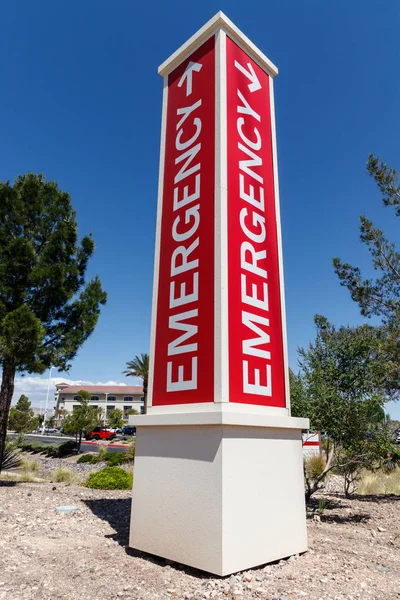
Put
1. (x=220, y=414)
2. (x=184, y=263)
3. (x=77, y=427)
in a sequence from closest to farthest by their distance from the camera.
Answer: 1. (x=220, y=414)
2. (x=184, y=263)
3. (x=77, y=427)

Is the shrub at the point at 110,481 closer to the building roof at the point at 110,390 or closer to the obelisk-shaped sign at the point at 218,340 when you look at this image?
the obelisk-shaped sign at the point at 218,340

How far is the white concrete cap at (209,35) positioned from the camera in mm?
7020

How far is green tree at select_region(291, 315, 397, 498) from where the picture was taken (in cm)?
838

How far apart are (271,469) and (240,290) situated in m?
2.52

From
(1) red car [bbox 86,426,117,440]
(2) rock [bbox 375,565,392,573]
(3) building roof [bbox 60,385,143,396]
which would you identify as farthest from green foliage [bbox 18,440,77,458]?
(3) building roof [bbox 60,385,143,396]

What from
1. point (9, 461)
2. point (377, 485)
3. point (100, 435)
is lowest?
point (377, 485)

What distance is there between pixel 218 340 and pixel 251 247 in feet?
5.72

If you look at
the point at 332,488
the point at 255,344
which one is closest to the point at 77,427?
the point at 332,488

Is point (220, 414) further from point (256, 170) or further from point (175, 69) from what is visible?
point (175, 69)

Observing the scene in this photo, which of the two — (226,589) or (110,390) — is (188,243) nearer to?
(226,589)

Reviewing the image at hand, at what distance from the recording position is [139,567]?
5.14m

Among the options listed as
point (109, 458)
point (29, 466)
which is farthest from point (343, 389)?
point (109, 458)

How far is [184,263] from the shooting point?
6.45m

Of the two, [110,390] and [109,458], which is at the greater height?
[110,390]
